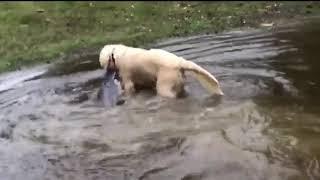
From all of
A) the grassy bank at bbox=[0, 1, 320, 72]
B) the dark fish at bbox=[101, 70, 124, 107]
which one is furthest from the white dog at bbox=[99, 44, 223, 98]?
the grassy bank at bbox=[0, 1, 320, 72]

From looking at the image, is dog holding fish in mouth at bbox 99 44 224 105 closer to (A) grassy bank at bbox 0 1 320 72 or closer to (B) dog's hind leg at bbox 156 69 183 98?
(B) dog's hind leg at bbox 156 69 183 98

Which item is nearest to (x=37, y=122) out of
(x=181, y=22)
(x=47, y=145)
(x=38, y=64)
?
(x=47, y=145)

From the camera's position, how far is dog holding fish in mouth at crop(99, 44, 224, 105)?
374 inches

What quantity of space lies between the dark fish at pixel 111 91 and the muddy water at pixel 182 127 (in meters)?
0.17

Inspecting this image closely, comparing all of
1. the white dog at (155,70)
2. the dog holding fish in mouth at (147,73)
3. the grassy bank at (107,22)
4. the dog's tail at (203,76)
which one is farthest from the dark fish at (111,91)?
the grassy bank at (107,22)

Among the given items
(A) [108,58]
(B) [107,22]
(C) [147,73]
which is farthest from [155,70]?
(B) [107,22]

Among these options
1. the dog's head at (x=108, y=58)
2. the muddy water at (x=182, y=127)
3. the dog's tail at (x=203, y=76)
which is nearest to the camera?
the muddy water at (x=182, y=127)

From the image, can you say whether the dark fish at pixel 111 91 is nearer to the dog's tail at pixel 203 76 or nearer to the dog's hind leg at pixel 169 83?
the dog's hind leg at pixel 169 83

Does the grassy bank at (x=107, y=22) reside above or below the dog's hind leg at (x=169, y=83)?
below

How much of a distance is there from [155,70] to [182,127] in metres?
1.50

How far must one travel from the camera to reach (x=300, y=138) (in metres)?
7.65

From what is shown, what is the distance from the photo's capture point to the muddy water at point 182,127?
23.6 feet

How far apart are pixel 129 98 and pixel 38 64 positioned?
17.3 feet

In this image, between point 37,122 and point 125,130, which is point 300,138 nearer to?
point 125,130
